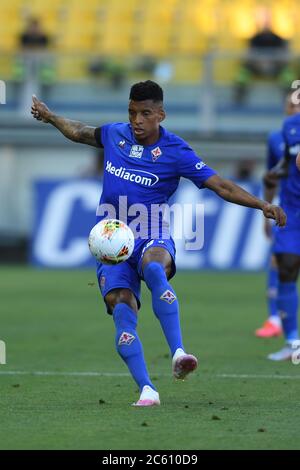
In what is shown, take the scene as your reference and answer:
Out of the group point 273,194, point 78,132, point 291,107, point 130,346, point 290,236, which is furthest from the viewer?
point 273,194

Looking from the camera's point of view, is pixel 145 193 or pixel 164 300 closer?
pixel 164 300

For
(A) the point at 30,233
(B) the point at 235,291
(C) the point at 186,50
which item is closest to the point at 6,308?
(B) the point at 235,291

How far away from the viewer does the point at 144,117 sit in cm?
744

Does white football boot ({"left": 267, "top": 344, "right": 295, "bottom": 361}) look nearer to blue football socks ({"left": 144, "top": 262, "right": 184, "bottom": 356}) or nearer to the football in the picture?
blue football socks ({"left": 144, "top": 262, "right": 184, "bottom": 356})

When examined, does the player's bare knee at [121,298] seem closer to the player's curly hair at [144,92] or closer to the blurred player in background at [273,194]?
the player's curly hair at [144,92]

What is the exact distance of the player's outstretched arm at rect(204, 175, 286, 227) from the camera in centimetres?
717

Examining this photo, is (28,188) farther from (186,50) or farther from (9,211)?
(186,50)

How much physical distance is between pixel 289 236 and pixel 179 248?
352 inches

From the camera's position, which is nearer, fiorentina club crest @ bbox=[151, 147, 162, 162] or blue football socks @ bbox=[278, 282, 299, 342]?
fiorentina club crest @ bbox=[151, 147, 162, 162]

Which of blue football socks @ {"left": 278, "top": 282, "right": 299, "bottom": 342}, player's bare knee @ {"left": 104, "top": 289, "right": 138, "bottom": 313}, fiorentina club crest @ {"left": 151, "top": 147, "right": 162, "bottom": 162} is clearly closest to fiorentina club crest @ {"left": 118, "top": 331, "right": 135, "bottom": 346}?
player's bare knee @ {"left": 104, "top": 289, "right": 138, "bottom": 313}

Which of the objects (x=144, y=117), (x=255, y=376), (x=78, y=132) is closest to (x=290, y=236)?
(x=255, y=376)

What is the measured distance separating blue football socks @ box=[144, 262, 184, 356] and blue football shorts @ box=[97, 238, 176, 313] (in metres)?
Result: 0.16

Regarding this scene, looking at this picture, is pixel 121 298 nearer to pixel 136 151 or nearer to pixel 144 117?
pixel 136 151

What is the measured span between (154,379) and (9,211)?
12619 mm
